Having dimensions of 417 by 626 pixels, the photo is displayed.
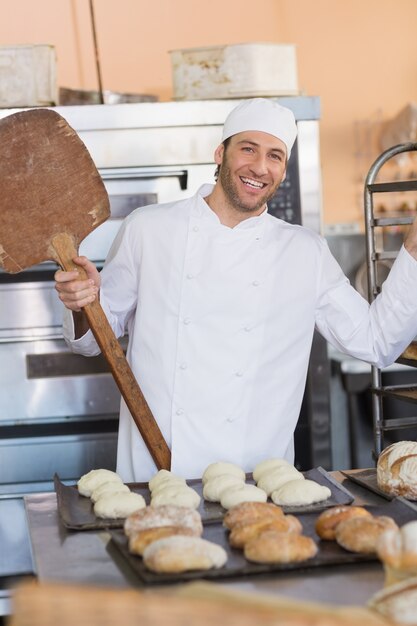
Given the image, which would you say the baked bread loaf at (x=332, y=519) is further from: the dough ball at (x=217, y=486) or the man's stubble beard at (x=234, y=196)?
the man's stubble beard at (x=234, y=196)

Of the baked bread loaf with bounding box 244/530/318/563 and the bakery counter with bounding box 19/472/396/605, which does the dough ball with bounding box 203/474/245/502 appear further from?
the baked bread loaf with bounding box 244/530/318/563

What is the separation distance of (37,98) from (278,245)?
3.73ft

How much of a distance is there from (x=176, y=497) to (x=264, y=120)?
1.02 m

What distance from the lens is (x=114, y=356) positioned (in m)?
2.02

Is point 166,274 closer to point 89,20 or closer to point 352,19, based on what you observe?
point 89,20

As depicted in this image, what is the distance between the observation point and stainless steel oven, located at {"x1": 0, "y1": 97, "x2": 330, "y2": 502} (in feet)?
9.98

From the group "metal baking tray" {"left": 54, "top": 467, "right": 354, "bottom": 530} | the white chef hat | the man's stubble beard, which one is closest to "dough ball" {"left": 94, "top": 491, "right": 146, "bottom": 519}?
"metal baking tray" {"left": 54, "top": 467, "right": 354, "bottom": 530}

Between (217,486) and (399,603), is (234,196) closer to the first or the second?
(217,486)

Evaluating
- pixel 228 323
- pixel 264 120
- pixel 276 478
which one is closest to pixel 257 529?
pixel 276 478

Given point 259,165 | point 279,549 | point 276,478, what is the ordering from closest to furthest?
point 279,549 < point 276,478 < point 259,165

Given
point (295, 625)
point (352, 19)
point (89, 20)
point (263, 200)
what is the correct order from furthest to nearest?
point (352, 19)
point (89, 20)
point (263, 200)
point (295, 625)

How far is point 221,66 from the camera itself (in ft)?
10.2

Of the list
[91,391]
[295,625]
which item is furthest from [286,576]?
[91,391]

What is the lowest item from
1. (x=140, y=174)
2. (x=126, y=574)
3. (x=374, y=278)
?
(x=126, y=574)
